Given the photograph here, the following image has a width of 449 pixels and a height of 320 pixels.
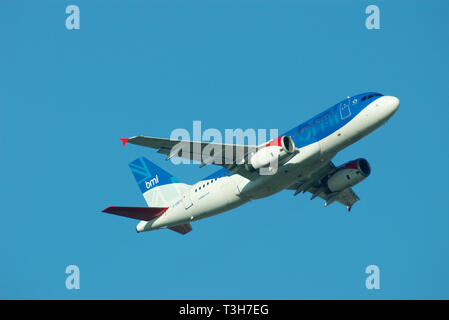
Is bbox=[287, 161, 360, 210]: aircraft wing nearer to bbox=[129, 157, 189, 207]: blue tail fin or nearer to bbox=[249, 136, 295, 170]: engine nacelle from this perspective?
bbox=[249, 136, 295, 170]: engine nacelle

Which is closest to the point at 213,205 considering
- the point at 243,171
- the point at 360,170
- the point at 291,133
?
the point at 243,171

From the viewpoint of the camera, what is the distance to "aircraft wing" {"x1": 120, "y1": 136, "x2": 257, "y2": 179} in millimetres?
47469

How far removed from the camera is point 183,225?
56.8m

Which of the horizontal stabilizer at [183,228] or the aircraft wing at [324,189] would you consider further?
the horizontal stabilizer at [183,228]

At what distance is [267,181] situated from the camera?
1948 inches

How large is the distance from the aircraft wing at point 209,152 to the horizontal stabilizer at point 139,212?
6768mm

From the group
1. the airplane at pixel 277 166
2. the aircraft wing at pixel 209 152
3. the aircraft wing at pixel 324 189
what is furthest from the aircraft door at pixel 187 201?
the aircraft wing at pixel 324 189

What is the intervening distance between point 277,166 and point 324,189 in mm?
8537

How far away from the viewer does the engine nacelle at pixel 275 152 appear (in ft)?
156

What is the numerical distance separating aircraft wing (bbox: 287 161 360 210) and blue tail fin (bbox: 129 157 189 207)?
874 centimetres

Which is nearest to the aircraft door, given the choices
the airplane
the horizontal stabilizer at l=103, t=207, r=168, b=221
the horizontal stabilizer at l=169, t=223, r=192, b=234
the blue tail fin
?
the airplane

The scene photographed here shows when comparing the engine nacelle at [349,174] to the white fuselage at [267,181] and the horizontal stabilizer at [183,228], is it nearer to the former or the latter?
the white fuselage at [267,181]
